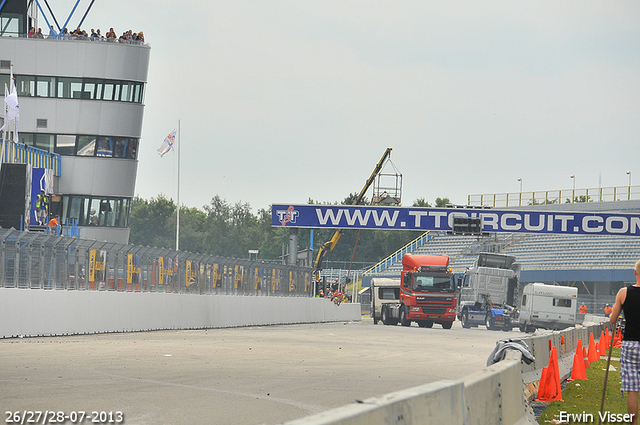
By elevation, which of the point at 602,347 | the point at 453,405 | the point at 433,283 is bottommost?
the point at 602,347

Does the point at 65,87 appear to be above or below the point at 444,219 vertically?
above

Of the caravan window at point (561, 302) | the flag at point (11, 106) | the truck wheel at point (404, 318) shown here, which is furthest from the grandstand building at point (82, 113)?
the caravan window at point (561, 302)

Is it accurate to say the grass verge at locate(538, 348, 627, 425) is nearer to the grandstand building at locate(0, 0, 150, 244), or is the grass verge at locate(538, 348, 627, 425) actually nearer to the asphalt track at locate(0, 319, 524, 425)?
the asphalt track at locate(0, 319, 524, 425)

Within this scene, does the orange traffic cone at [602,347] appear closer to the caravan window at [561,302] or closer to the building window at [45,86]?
the caravan window at [561,302]

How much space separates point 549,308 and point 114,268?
28.9m

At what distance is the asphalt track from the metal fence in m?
1.56

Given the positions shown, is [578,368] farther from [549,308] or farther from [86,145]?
[86,145]

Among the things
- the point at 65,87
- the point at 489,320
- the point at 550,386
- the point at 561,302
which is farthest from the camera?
the point at 65,87

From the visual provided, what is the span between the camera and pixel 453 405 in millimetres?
5953

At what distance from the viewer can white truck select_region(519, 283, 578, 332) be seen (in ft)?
155

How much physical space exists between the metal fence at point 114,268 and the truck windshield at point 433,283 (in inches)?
359

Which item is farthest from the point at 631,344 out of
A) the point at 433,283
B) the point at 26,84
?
the point at 26,84

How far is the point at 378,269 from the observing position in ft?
284

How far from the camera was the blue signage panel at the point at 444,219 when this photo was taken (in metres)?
54.0
